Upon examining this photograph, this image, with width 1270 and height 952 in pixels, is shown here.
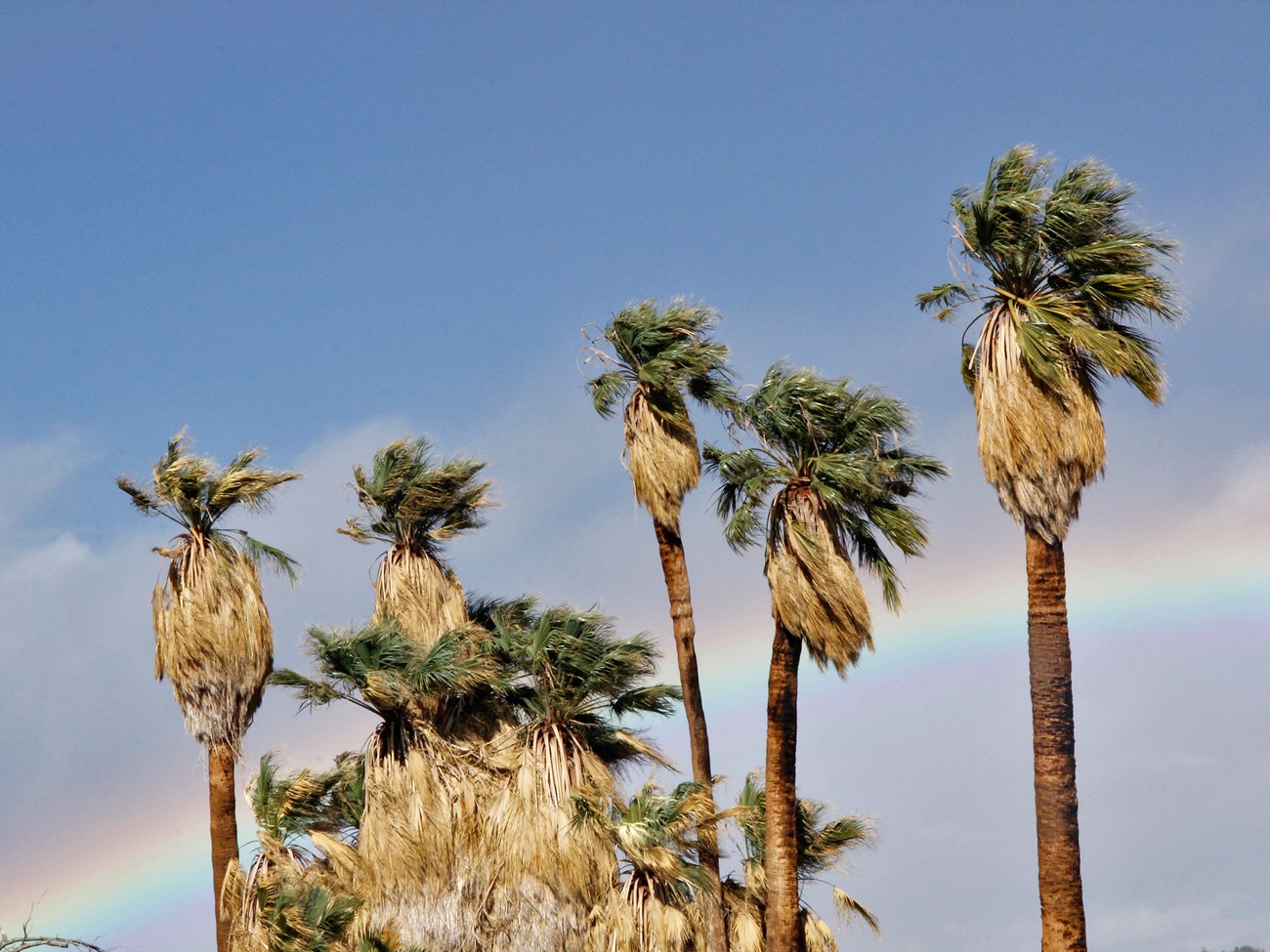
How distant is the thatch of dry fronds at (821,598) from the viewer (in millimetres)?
29000

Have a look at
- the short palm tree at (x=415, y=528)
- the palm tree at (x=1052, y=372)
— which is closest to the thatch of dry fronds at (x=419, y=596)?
the short palm tree at (x=415, y=528)

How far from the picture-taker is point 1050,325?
2611cm

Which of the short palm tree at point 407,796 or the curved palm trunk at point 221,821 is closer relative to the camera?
the curved palm trunk at point 221,821

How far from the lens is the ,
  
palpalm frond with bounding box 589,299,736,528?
31.5 m

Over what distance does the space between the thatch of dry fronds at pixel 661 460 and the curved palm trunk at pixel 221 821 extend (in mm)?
9314

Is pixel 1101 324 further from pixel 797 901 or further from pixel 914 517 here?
pixel 797 901

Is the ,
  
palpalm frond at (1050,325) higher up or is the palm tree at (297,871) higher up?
the ,
  
palpalm frond at (1050,325)

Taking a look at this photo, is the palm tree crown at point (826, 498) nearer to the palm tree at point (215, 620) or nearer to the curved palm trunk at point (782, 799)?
the curved palm trunk at point (782, 799)

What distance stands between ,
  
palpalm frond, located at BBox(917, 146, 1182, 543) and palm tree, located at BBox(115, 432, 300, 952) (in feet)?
43.6

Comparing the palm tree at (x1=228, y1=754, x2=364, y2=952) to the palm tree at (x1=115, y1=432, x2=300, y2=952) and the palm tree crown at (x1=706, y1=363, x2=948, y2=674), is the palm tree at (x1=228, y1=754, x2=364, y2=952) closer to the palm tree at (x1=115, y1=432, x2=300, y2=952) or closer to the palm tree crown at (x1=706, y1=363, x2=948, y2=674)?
the palm tree at (x1=115, y1=432, x2=300, y2=952)

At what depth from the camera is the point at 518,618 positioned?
3338 centimetres

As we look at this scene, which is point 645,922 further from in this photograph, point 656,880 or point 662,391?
point 662,391

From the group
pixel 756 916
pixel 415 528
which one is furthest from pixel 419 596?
pixel 756 916

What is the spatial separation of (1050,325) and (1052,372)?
1.11 metres
